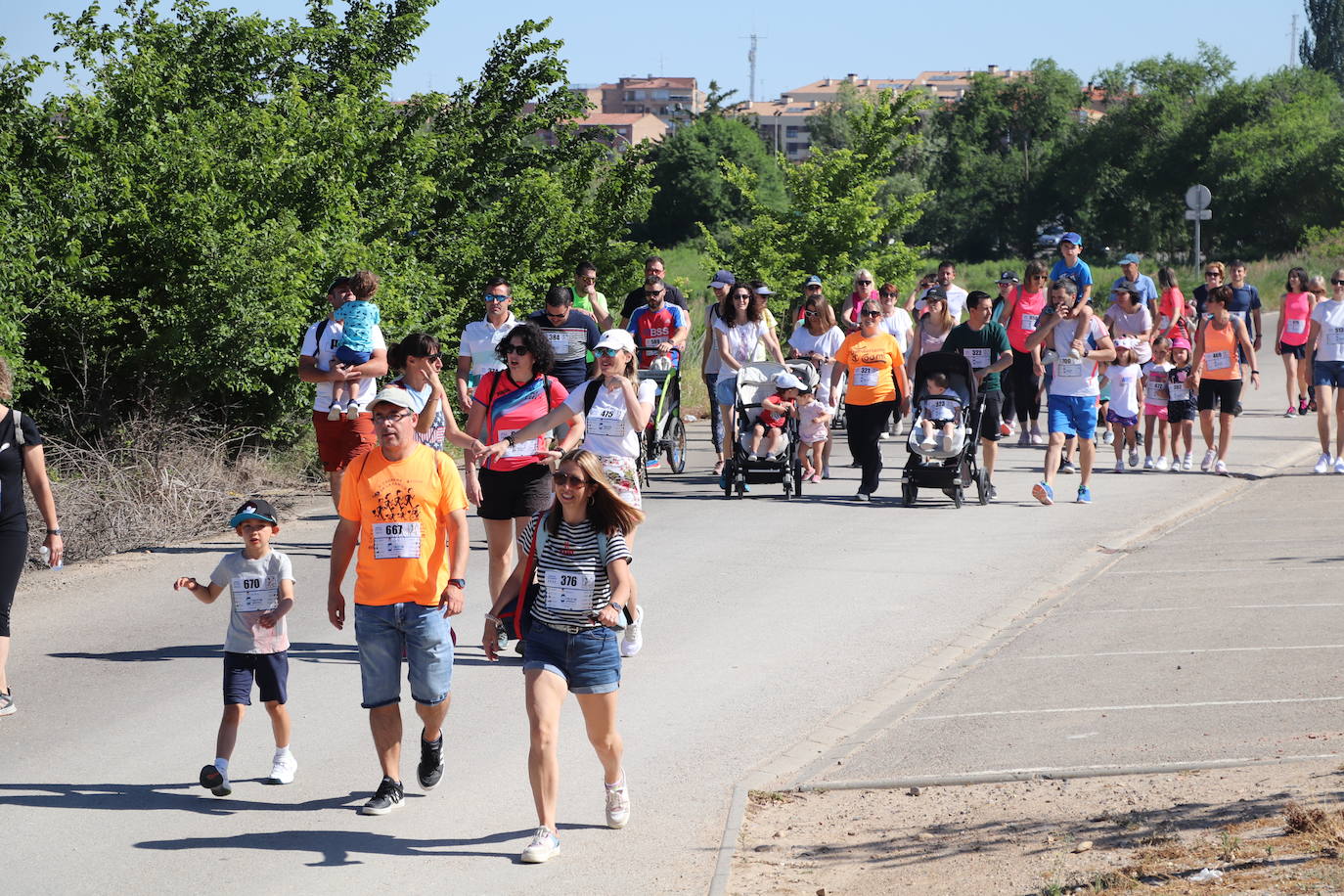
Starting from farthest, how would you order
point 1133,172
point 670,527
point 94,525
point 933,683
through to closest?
point 1133,172 < point 670,527 < point 94,525 < point 933,683

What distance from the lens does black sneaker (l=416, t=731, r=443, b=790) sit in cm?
724

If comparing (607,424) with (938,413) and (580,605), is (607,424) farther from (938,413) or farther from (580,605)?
(938,413)

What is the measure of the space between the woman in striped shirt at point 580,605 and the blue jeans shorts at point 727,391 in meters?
9.43

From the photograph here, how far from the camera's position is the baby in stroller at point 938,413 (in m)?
15.0

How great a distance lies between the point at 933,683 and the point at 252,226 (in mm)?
9338

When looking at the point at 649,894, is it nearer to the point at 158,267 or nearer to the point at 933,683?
the point at 933,683

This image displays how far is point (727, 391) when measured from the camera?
16188 mm

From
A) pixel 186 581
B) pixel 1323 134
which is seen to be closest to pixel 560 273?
pixel 186 581

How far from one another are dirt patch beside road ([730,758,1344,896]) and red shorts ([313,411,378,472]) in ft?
17.1

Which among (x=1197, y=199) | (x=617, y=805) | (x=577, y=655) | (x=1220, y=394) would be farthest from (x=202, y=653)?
(x=1197, y=199)

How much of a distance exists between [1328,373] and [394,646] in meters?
12.8

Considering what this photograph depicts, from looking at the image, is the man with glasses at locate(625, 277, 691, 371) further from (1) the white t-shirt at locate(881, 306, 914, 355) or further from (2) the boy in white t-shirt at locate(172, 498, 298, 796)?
(2) the boy in white t-shirt at locate(172, 498, 298, 796)

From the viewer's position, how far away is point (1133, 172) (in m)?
90.4

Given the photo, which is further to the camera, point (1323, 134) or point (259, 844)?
point (1323, 134)
